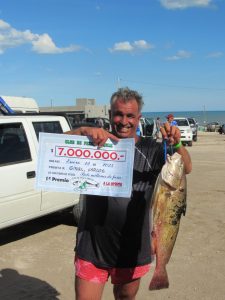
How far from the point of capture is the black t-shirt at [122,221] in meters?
3.00

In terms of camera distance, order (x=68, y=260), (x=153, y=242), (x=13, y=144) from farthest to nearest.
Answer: (x=13, y=144), (x=68, y=260), (x=153, y=242)

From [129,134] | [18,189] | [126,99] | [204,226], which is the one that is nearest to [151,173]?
[129,134]

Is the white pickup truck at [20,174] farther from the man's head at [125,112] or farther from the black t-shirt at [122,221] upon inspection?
the man's head at [125,112]

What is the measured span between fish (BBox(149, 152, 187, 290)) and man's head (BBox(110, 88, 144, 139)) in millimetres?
365

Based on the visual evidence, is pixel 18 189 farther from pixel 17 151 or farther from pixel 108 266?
pixel 108 266

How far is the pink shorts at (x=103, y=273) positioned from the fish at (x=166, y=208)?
27cm

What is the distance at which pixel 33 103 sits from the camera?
19.2 metres

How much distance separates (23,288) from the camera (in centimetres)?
517

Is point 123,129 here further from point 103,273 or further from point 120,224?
point 103,273

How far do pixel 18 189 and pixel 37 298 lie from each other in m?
1.84

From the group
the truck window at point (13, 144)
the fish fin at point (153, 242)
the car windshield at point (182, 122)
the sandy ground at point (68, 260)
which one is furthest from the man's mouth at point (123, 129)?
the car windshield at point (182, 122)

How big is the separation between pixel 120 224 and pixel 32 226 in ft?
16.7

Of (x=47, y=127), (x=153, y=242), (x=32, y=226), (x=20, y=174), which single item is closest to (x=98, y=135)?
(x=153, y=242)

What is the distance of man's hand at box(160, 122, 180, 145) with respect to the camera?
9.30 feet
